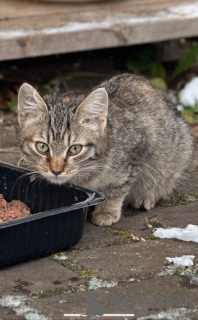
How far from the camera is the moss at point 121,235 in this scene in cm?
387

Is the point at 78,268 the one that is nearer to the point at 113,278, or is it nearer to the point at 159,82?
the point at 113,278

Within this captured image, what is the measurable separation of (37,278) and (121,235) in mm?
748

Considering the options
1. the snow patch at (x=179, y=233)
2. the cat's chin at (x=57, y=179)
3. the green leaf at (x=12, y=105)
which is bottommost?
the snow patch at (x=179, y=233)

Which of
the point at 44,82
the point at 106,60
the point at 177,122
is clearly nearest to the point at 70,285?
the point at 177,122

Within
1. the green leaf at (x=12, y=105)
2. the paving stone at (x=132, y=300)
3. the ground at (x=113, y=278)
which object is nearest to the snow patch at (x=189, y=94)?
the green leaf at (x=12, y=105)

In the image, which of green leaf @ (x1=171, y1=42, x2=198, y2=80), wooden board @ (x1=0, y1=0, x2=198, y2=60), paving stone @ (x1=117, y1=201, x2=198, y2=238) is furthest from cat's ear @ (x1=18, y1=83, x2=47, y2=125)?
green leaf @ (x1=171, y1=42, x2=198, y2=80)

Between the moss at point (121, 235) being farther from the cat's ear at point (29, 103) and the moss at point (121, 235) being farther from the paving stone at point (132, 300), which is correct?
the cat's ear at point (29, 103)

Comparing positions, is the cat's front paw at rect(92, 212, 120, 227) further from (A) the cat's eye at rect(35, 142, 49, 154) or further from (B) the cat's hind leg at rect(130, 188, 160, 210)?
(A) the cat's eye at rect(35, 142, 49, 154)

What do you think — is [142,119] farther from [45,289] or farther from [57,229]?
[45,289]

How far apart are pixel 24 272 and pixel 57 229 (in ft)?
0.93

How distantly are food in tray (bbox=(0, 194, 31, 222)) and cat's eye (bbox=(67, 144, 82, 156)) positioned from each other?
0.41 m

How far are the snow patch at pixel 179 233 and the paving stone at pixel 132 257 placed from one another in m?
0.07

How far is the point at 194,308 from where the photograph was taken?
3.04 meters

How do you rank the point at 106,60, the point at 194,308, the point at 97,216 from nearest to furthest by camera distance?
the point at 194,308 < the point at 97,216 < the point at 106,60
